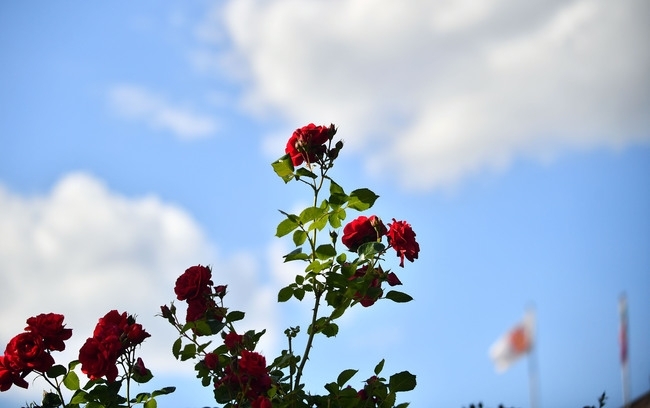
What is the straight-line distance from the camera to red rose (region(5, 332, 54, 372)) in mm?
2428

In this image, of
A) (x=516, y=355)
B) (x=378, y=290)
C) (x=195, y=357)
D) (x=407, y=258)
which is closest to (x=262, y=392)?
(x=195, y=357)

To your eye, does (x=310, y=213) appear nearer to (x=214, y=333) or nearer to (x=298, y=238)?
(x=298, y=238)

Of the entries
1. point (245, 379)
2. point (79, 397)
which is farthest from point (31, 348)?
point (245, 379)

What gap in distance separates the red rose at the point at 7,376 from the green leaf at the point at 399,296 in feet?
4.35

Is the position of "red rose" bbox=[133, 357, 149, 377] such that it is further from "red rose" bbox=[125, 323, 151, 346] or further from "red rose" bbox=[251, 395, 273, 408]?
"red rose" bbox=[251, 395, 273, 408]

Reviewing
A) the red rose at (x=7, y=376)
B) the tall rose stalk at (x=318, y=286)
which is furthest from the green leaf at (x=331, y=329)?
the red rose at (x=7, y=376)

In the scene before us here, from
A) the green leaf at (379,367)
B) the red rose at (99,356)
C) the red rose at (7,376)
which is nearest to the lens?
the red rose at (99,356)

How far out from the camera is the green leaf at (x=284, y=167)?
2484mm

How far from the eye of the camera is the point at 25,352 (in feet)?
8.00

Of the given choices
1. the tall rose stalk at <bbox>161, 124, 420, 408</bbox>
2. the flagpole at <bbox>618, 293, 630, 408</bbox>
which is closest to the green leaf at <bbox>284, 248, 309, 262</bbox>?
the tall rose stalk at <bbox>161, 124, 420, 408</bbox>

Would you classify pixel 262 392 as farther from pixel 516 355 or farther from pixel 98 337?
pixel 516 355

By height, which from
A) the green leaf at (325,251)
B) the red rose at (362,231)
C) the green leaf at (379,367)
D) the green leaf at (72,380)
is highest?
the red rose at (362,231)

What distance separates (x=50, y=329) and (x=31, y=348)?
0.09 metres

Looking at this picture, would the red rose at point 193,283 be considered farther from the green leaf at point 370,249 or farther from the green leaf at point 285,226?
the green leaf at point 370,249
